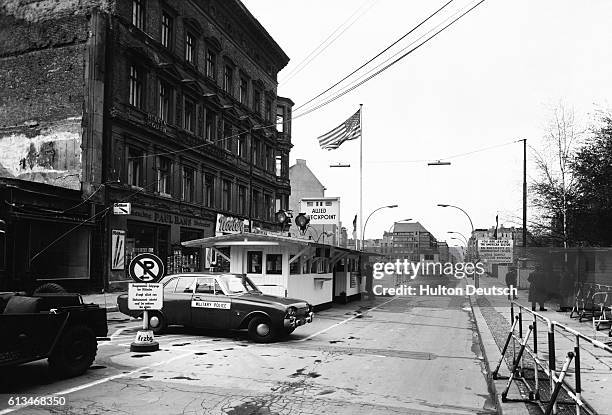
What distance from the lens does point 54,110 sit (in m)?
25.8

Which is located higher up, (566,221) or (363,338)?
(566,221)

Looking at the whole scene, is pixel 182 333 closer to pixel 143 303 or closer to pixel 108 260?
pixel 143 303

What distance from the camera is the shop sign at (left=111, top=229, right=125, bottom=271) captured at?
25.5 metres

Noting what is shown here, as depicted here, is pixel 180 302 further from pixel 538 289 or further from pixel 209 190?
pixel 209 190

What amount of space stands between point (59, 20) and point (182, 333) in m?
19.3

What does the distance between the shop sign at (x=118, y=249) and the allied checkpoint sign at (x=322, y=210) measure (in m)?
8.59

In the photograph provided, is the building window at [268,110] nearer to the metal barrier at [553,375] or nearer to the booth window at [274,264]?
the booth window at [274,264]

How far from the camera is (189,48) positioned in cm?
3412

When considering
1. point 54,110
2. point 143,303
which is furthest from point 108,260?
point 143,303

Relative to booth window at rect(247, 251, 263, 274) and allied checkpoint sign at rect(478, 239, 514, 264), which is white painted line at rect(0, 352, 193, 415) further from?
allied checkpoint sign at rect(478, 239, 514, 264)

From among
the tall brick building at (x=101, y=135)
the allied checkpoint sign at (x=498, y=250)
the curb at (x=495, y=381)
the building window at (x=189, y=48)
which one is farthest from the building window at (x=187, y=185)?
the curb at (x=495, y=381)

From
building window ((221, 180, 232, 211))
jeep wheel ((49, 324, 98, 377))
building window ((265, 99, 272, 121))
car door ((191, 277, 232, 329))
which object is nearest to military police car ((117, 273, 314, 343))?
car door ((191, 277, 232, 329))

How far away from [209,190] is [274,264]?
737 inches

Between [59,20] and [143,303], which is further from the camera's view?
[59,20]
